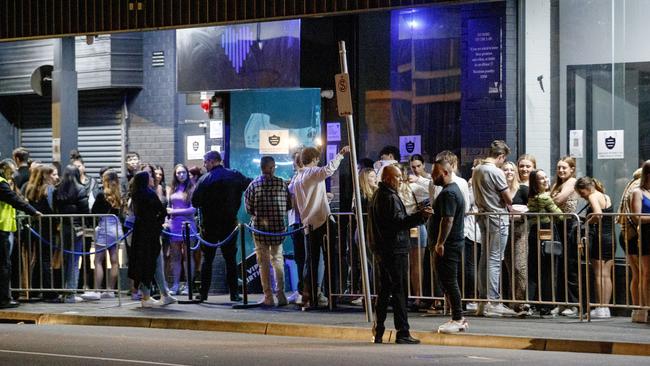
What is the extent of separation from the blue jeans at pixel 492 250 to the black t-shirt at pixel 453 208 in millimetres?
1468

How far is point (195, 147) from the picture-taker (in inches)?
913

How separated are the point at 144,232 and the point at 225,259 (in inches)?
53.9

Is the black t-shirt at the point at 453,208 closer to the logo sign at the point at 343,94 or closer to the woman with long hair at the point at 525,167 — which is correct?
the logo sign at the point at 343,94

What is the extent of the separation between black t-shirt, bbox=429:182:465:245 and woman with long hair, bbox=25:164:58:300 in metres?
6.69

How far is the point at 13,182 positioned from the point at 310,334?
6.05 metres

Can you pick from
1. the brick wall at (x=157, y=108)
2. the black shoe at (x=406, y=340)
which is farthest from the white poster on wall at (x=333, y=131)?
the black shoe at (x=406, y=340)

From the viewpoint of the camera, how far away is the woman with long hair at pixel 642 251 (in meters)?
14.5

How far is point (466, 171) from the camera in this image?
60.1ft

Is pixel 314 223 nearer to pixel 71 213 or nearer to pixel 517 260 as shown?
pixel 517 260

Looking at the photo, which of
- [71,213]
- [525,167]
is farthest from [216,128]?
[525,167]

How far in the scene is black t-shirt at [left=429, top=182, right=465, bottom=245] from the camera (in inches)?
541

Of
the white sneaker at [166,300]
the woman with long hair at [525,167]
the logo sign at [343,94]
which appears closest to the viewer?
the logo sign at [343,94]

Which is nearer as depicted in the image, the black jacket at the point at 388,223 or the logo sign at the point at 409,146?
the black jacket at the point at 388,223

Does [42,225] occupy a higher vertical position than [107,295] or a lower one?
higher
